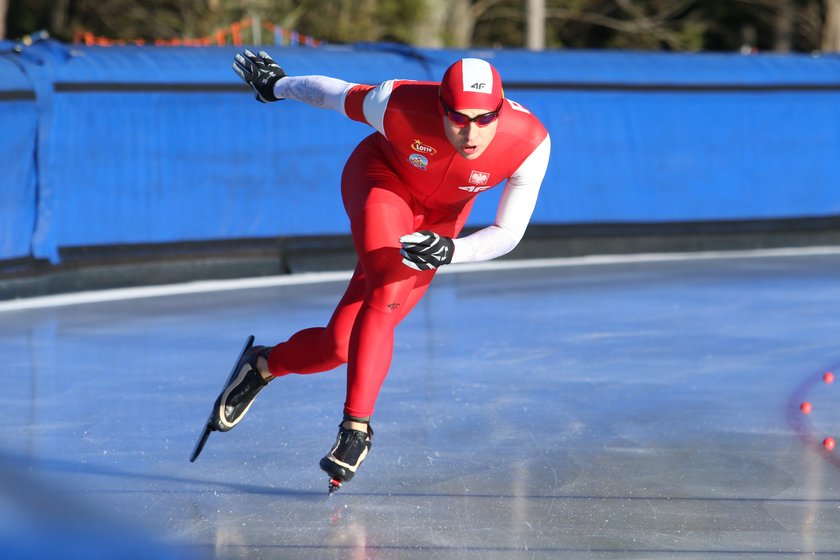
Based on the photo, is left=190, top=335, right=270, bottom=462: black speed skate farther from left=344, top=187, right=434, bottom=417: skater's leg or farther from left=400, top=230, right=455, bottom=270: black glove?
left=400, top=230, right=455, bottom=270: black glove

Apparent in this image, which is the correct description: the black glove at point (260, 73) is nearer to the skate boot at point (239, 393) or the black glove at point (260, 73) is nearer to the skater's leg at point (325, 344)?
the skater's leg at point (325, 344)

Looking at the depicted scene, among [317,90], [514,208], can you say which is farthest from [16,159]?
[514,208]

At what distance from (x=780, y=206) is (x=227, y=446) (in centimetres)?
793

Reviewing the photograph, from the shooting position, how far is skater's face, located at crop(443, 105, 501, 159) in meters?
4.11

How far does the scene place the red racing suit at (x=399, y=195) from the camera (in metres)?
4.31

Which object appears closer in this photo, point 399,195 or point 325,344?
point 399,195

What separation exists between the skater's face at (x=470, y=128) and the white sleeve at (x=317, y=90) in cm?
56

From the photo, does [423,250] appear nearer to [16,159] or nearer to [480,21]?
[16,159]

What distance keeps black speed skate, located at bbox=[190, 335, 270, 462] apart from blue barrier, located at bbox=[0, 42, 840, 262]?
4346 mm

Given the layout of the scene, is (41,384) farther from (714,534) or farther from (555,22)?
(555,22)

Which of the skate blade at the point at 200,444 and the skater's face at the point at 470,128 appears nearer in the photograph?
the skater's face at the point at 470,128

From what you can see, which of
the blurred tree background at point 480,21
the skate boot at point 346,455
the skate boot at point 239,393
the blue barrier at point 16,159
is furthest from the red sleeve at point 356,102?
the blurred tree background at point 480,21

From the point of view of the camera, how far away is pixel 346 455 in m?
4.24

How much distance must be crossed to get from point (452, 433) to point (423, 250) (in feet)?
5.32
